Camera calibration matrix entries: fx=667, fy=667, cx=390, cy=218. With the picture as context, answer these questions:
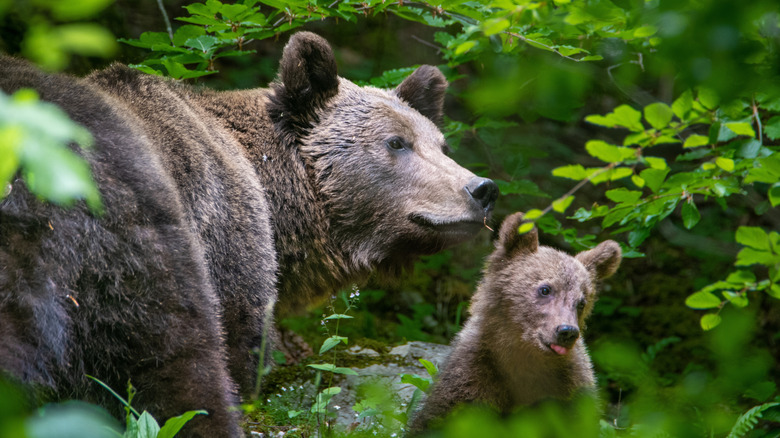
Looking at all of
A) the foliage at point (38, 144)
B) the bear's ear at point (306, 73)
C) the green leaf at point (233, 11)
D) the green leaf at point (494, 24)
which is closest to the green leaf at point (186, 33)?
the green leaf at point (233, 11)

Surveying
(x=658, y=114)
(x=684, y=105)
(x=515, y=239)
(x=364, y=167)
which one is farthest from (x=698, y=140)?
(x=364, y=167)

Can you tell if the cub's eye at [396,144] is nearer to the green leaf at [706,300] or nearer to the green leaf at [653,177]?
the green leaf at [653,177]

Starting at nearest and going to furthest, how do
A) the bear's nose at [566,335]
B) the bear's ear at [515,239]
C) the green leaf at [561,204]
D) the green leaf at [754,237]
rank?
1. the green leaf at [561,204]
2. the green leaf at [754,237]
3. the bear's nose at [566,335]
4. the bear's ear at [515,239]

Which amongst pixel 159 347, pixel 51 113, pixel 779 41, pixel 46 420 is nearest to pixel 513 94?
pixel 779 41

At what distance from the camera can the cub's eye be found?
4.88 metres

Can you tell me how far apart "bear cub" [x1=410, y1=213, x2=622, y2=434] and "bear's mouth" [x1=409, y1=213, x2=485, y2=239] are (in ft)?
0.81

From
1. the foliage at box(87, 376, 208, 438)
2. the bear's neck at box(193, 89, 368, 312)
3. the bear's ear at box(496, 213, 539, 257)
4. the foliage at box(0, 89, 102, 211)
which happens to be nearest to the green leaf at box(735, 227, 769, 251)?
the bear's ear at box(496, 213, 539, 257)

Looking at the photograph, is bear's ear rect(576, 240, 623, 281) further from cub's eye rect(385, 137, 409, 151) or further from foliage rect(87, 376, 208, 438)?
foliage rect(87, 376, 208, 438)

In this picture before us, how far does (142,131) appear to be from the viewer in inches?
133

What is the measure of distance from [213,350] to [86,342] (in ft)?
1.80

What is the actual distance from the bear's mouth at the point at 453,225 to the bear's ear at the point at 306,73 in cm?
120

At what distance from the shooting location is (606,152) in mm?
2857

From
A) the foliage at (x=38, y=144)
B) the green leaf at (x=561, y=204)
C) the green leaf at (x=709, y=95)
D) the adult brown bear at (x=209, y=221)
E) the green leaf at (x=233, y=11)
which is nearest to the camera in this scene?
the foliage at (x=38, y=144)

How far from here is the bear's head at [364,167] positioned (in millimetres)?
4656
